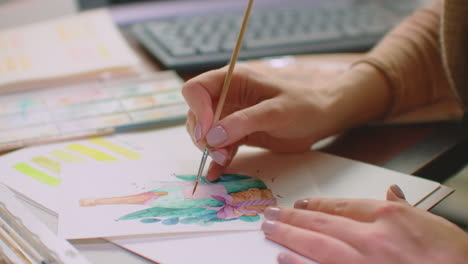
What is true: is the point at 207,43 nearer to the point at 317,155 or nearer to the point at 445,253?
the point at 317,155

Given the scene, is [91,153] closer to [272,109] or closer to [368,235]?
[272,109]

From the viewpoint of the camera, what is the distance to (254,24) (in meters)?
0.95

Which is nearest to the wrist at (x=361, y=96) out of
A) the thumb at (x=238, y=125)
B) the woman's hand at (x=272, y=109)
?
the woman's hand at (x=272, y=109)

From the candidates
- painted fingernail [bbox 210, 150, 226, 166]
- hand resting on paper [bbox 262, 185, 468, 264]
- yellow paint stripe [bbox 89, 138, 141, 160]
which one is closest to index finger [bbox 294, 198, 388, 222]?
hand resting on paper [bbox 262, 185, 468, 264]

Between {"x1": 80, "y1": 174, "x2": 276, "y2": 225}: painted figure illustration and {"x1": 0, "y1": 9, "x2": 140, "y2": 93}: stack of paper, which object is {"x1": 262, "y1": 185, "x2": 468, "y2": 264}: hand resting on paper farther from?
{"x1": 0, "y1": 9, "x2": 140, "y2": 93}: stack of paper

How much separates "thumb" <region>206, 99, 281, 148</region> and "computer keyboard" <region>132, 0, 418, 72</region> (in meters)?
0.27

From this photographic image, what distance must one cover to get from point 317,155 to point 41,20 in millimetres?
735

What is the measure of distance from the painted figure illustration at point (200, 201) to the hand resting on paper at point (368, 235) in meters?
0.04

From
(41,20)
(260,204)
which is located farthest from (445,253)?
(41,20)

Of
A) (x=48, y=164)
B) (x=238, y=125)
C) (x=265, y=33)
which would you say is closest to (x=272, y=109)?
(x=238, y=125)

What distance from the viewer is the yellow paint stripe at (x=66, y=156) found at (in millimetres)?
572

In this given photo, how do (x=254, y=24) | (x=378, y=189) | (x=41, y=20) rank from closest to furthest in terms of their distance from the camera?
(x=378, y=189)
(x=254, y=24)
(x=41, y=20)

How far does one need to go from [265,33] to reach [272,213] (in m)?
0.51

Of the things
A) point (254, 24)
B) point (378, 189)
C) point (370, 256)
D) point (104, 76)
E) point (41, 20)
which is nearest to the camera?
point (370, 256)
